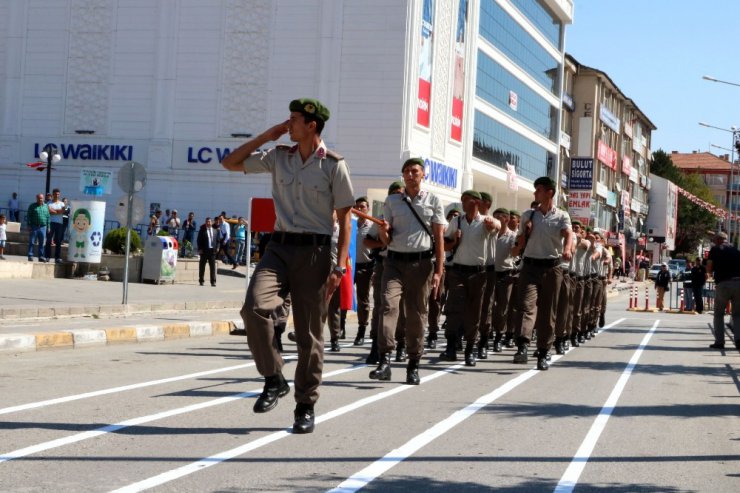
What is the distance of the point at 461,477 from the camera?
638 centimetres

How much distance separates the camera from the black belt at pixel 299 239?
7.71m

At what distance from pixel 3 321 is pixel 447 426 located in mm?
9646

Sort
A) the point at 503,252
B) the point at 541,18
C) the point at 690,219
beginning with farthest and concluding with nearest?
the point at 690,219 → the point at 541,18 → the point at 503,252

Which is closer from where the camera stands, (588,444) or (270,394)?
(588,444)

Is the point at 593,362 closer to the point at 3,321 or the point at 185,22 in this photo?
the point at 3,321

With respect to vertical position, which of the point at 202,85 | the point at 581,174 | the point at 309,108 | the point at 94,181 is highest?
the point at 581,174

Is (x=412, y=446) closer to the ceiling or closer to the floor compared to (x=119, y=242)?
closer to the floor

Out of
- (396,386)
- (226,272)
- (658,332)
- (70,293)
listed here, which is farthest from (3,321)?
(226,272)

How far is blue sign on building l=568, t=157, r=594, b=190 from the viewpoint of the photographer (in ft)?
273

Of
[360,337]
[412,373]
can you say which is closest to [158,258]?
[360,337]

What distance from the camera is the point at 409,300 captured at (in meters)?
11.3

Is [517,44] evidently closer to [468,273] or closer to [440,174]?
[440,174]

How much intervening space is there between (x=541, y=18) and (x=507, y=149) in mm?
10251

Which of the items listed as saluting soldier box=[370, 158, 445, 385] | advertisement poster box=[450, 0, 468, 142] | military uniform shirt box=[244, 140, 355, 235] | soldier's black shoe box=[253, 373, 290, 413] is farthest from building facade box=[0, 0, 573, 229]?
military uniform shirt box=[244, 140, 355, 235]
